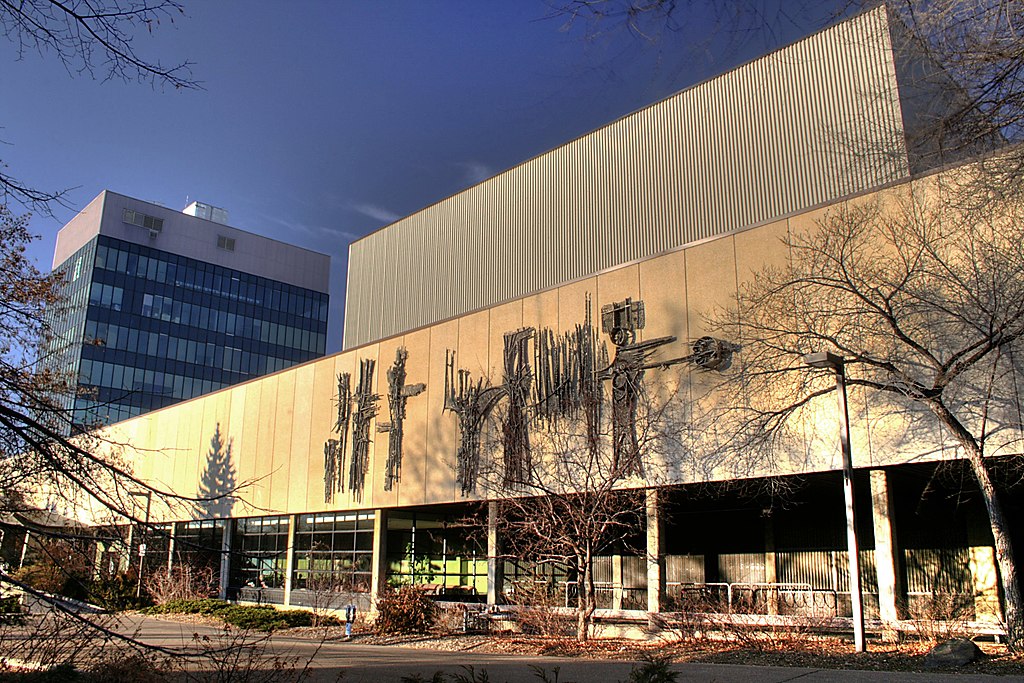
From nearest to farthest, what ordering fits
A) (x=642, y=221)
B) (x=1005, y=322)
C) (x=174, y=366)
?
1. (x=1005, y=322)
2. (x=642, y=221)
3. (x=174, y=366)

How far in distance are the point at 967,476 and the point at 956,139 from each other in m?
12.4

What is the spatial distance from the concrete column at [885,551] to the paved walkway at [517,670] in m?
4.23

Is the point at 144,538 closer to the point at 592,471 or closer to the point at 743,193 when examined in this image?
the point at 592,471

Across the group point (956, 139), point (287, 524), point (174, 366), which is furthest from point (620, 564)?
point (174, 366)

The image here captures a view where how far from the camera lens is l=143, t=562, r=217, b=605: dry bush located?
32719 millimetres

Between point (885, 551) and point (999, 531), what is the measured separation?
7.57ft

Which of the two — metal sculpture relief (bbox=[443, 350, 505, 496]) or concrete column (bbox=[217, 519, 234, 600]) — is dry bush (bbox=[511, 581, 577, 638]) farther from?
concrete column (bbox=[217, 519, 234, 600])

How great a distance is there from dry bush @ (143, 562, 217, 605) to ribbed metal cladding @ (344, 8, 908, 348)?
41.4ft

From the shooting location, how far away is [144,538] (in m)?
6.83

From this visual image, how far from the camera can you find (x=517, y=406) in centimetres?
2395

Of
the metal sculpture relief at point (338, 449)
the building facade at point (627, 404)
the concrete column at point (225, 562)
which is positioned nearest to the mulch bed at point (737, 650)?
the building facade at point (627, 404)

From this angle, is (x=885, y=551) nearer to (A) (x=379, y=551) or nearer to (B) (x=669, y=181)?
(B) (x=669, y=181)

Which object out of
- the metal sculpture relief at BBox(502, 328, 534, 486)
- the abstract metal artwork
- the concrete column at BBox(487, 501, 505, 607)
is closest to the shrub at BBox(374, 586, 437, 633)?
the concrete column at BBox(487, 501, 505, 607)

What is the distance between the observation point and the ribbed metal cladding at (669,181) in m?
24.7
